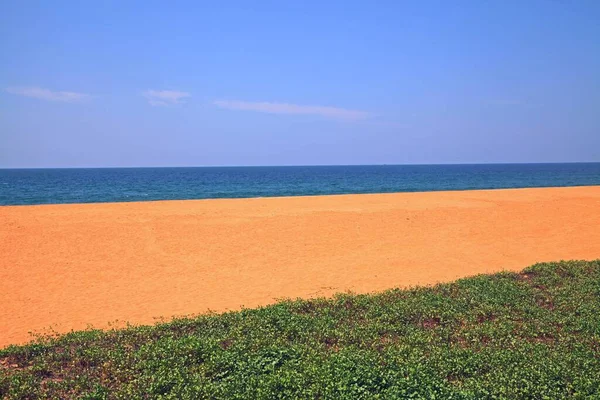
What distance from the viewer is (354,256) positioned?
1582 cm

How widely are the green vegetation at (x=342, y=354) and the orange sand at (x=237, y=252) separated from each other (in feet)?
8.06

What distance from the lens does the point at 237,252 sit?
16.5 meters

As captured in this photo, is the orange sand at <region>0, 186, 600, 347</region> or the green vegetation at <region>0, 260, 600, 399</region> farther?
the orange sand at <region>0, 186, 600, 347</region>

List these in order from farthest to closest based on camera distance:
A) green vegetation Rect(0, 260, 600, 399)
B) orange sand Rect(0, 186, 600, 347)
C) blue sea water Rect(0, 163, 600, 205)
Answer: blue sea water Rect(0, 163, 600, 205), orange sand Rect(0, 186, 600, 347), green vegetation Rect(0, 260, 600, 399)

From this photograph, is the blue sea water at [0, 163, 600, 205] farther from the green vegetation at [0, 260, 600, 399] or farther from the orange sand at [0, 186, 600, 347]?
the green vegetation at [0, 260, 600, 399]

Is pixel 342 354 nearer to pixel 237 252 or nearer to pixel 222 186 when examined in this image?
pixel 237 252

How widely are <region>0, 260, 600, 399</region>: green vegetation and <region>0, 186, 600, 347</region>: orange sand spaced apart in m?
2.46

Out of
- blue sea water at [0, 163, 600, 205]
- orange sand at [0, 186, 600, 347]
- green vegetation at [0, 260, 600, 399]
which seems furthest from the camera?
blue sea water at [0, 163, 600, 205]

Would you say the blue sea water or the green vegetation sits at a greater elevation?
the blue sea water

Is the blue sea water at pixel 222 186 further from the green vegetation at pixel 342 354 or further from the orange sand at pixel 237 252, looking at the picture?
the green vegetation at pixel 342 354

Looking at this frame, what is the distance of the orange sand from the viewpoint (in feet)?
37.0

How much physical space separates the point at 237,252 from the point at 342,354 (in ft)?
33.6

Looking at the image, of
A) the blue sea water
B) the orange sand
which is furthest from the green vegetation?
the blue sea water

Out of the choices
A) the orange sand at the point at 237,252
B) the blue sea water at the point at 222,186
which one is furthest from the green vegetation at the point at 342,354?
the blue sea water at the point at 222,186
